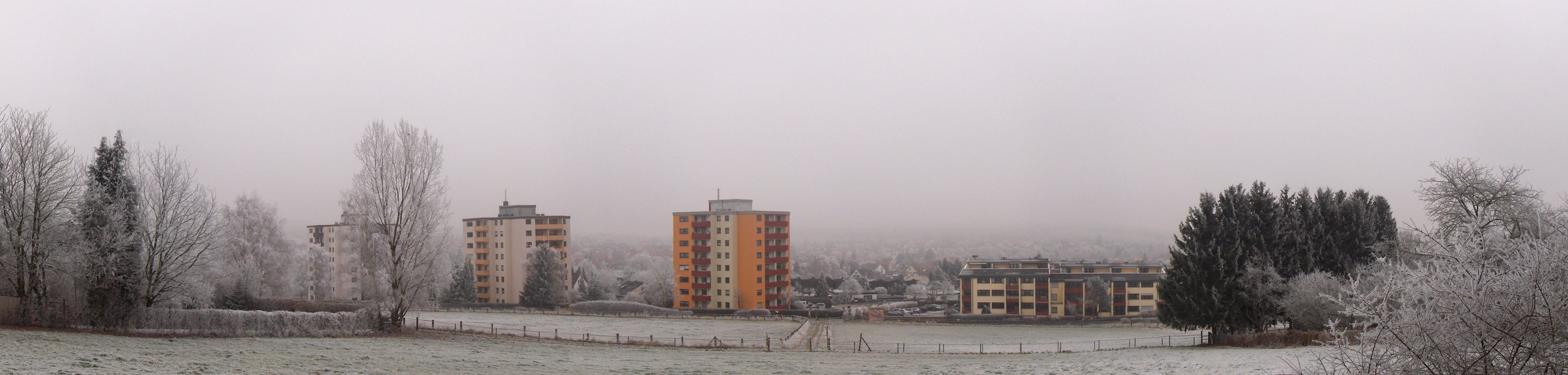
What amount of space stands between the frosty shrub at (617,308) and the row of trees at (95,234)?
33703mm

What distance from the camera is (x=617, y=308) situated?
63.5 meters

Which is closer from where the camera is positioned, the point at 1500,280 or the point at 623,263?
the point at 1500,280

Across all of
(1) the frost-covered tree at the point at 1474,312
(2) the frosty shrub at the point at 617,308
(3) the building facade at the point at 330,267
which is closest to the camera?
(1) the frost-covered tree at the point at 1474,312

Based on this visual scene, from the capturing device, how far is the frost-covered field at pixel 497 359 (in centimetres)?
1880

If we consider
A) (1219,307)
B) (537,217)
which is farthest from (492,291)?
(1219,307)

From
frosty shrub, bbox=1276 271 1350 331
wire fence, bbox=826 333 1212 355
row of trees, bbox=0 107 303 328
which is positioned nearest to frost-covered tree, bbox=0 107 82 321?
row of trees, bbox=0 107 303 328

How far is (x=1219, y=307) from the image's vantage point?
33688 mm

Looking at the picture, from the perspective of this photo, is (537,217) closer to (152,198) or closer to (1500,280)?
(152,198)

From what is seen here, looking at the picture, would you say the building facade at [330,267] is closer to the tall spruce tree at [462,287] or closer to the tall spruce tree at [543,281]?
the tall spruce tree at [462,287]

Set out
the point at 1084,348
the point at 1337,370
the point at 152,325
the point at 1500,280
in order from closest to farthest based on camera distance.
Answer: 1. the point at 1500,280
2. the point at 1337,370
3. the point at 152,325
4. the point at 1084,348

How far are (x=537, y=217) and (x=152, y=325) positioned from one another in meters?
52.5

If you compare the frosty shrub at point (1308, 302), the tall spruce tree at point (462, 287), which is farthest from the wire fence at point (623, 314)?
the frosty shrub at point (1308, 302)

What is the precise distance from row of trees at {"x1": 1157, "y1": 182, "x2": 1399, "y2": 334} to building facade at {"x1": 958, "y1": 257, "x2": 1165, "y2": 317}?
36.2 m

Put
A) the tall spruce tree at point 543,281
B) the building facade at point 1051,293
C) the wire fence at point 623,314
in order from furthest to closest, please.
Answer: the building facade at point 1051,293 → the tall spruce tree at point 543,281 → the wire fence at point 623,314
